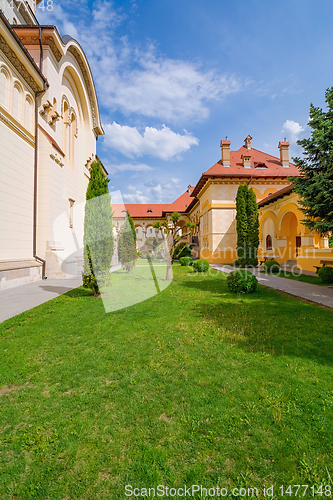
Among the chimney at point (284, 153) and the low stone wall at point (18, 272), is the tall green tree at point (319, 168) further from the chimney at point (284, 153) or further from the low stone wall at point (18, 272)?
the chimney at point (284, 153)

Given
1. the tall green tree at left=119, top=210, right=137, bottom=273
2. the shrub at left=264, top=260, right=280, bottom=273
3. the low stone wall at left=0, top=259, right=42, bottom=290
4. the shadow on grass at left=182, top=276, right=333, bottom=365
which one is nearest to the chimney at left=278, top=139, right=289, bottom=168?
the shrub at left=264, top=260, right=280, bottom=273

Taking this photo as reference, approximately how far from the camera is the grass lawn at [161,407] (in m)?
1.99

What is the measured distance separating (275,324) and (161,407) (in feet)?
12.3

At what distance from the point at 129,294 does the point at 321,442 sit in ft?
25.3

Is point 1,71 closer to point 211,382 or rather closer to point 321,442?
point 211,382

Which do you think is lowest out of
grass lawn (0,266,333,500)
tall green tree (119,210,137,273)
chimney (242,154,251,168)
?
grass lawn (0,266,333,500)

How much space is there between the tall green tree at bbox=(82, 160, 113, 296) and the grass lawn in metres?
3.79

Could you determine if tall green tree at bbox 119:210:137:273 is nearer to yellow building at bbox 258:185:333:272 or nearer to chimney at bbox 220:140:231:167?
yellow building at bbox 258:185:333:272

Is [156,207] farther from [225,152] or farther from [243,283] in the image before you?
[243,283]

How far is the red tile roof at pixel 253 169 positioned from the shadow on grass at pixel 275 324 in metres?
17.8

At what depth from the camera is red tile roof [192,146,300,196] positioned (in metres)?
24.0

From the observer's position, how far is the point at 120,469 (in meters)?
2.02

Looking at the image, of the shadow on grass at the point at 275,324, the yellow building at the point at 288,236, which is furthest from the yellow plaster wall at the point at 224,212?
the shadow on grass at the point at 275,324

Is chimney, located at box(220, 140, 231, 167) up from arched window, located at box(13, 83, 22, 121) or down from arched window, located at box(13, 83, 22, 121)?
up
